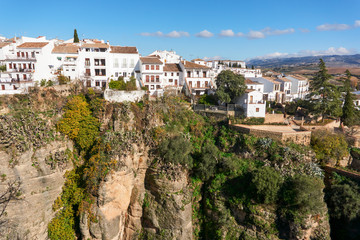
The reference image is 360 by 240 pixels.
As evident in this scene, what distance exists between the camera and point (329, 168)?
22.7 meters

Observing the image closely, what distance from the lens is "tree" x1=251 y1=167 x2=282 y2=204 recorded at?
19.2 meters

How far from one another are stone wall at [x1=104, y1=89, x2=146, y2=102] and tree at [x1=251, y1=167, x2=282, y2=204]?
15.7 m

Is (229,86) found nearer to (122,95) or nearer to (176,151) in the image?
(176,151)

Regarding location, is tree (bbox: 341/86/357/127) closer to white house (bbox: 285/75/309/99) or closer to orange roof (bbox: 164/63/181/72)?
white house (bbox: 285/75/309/99)

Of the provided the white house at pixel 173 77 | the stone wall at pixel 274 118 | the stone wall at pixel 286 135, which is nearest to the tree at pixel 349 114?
the stone wall at pixel 274 118

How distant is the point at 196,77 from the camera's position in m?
35.2

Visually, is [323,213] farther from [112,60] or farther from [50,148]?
[112,60]

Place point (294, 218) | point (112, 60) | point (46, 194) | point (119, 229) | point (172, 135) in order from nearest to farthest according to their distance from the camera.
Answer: point (294, 218) < point (46, 194) < point (119, 229) < point (172, 135) < point (112, 60)

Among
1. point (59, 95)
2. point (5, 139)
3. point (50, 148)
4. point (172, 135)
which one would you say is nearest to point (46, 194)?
point (50, 148)

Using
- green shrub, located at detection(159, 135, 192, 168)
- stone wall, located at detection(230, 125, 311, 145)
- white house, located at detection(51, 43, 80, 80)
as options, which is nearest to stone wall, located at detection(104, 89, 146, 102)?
green shrub, located at detection(159, 135, 192, 168)

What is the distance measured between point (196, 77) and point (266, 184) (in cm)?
2088

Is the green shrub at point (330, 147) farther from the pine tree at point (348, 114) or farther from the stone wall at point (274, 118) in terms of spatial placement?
the pine tree at point (348, 114)

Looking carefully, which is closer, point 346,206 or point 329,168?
point 346,206

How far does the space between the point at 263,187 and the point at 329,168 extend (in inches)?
351
